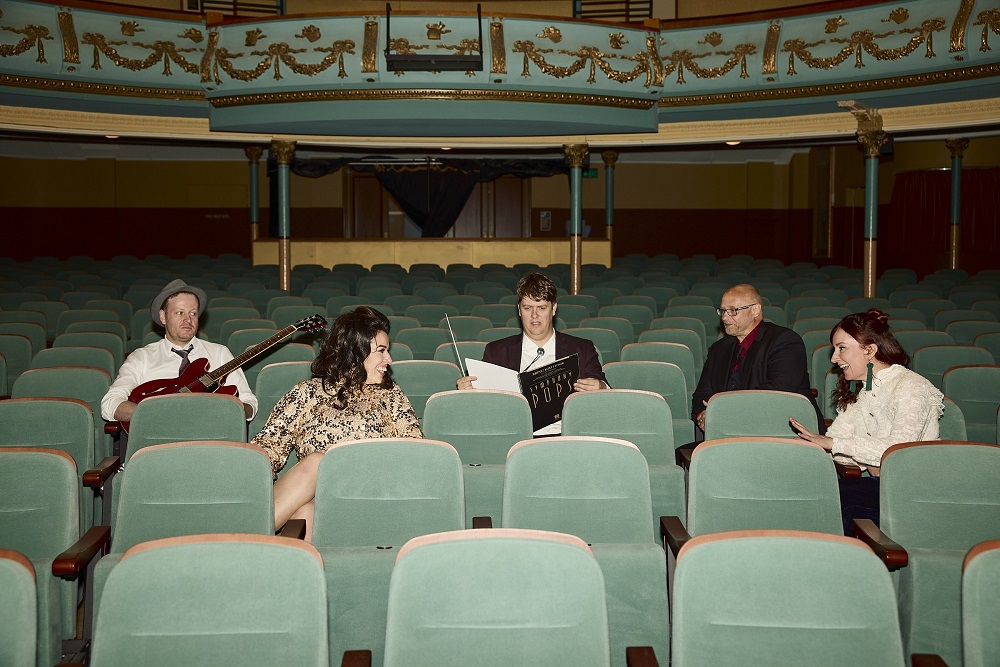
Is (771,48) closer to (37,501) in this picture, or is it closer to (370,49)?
(370,49)

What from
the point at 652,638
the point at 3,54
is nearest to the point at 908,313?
the point at 652,638

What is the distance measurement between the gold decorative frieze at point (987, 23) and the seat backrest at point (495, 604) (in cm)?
1032

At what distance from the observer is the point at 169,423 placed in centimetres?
388

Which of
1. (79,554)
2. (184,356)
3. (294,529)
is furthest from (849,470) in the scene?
(184,356)

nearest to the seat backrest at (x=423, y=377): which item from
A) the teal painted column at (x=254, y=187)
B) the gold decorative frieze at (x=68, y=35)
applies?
the gold decorative frieze at (x=68, y=35)

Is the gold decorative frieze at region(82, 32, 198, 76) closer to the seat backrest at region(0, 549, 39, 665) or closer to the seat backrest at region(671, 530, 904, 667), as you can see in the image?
the seat backrest at region(0, 549, 39, 665)

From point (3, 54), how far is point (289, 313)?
6.04 m

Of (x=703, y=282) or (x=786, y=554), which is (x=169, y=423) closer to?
(x=786, y=554)

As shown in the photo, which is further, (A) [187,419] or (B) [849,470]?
(A) [187,419]

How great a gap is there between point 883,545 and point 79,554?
2.51m

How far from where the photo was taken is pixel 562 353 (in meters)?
4.61

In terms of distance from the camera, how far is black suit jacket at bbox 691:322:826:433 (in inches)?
178

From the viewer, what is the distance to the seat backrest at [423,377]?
5.25m

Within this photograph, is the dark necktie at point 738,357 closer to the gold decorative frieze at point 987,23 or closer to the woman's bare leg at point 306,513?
the woman's bare leg at point 306,513
